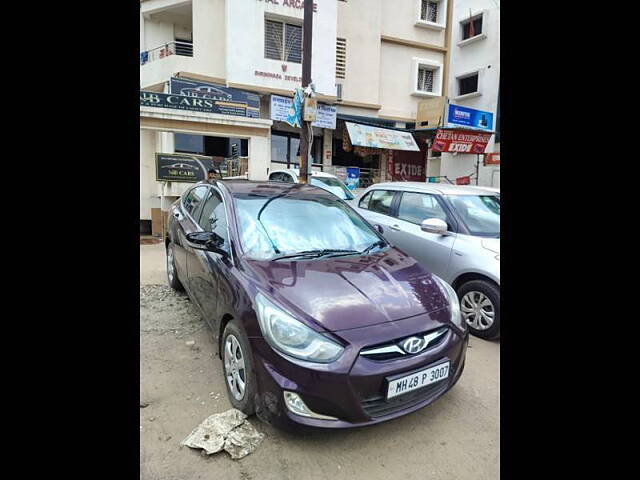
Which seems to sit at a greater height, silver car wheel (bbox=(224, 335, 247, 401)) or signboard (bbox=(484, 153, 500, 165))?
signboard (bbox=(484, 153, 500, 165))

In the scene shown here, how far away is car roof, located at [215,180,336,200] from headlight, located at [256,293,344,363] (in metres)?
1.46

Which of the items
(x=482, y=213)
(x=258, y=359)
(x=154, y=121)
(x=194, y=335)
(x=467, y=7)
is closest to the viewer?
(x=258, y=359)

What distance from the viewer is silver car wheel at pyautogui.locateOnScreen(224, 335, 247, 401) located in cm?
240

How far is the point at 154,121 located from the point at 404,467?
28.2 ft

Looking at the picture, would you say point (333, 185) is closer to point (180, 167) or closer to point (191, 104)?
point (180, 167)

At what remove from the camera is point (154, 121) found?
847cm

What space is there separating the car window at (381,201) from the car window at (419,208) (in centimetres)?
24

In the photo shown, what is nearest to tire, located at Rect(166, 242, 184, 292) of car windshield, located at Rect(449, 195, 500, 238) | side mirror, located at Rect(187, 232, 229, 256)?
side mirror, located at Rect(187, 232, 229, 256)

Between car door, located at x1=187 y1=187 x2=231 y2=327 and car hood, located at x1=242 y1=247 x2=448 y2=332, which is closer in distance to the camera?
car hood, located at x1=242 y1=247 x2=448 y2=332

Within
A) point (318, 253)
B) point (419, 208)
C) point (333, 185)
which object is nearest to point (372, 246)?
point (318, 253)

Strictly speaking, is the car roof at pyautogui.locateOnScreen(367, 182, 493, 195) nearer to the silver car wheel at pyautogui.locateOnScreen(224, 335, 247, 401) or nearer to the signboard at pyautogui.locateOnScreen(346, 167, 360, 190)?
the silver car wheel at pyautogui.locateOnScreen(224, 335, 247, 401)

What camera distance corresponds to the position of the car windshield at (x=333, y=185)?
9.79 metres
